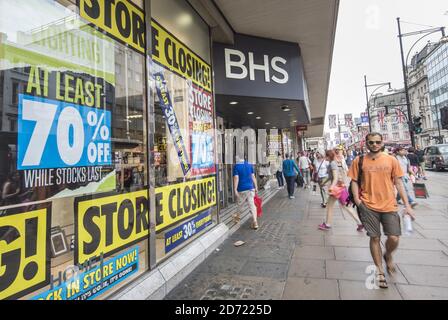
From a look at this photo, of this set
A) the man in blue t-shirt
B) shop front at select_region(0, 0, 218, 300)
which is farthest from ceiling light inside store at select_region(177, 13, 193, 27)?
the man in blue t-shirt

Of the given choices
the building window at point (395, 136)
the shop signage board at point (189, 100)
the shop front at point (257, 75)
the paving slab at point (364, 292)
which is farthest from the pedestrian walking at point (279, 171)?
the building window at point (395, 136)

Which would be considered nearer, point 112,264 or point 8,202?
point 8,202

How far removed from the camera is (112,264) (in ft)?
9.20

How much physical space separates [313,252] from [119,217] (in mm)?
3155

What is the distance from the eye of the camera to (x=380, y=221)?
3.30 metres

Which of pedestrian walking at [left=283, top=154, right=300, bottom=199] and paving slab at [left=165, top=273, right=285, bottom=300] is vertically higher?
pedestrian walking at [left=283, top=154, right=300, bottom=199]

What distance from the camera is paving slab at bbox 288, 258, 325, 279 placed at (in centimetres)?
363

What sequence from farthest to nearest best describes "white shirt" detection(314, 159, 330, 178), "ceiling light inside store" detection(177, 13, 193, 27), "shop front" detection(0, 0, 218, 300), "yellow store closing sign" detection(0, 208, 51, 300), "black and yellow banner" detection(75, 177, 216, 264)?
"white shirt" detection(314, 159, 330, 178) → "ceiling light inside store" detection(177, 13, 193, 27) → "black and yellow banner" detection(75, 177, 216, 264) → "shop front" detection(0, 0, 218, 300) → "yellow store closing sign" detection(0, 208, 51, 300)

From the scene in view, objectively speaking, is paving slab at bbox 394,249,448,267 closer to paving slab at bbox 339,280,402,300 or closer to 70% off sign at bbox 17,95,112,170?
paving slab at bbox 339,280,402,300

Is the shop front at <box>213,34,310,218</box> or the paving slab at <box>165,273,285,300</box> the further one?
the shop front at <box>213,34,310,218</box>

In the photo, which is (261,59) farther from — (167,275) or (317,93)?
(317,93)

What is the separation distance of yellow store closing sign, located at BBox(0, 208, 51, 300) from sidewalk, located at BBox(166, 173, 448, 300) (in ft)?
5.06

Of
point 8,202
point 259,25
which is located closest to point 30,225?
point 8,202
